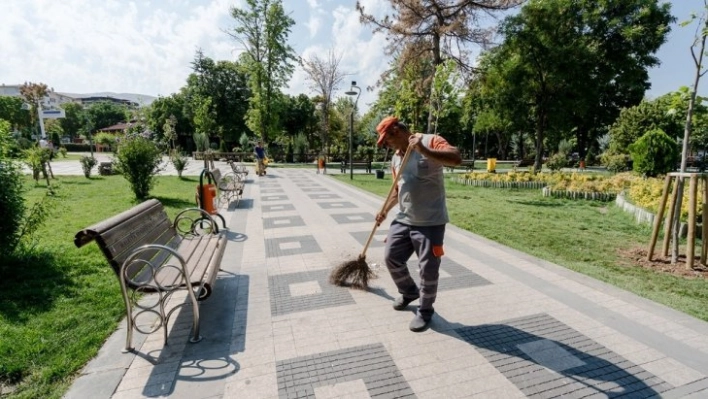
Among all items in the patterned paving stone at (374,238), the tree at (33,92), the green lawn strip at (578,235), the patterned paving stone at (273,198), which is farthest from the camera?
the tree at (33,92)

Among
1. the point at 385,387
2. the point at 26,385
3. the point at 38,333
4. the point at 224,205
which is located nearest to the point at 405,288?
the point at 385,387

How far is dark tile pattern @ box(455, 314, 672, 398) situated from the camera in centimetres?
248

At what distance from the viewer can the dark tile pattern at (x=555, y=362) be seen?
8.14 feet

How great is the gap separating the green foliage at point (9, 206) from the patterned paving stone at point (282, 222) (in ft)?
12.0

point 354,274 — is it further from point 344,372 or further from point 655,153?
point 655,153

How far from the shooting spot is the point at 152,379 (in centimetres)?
258

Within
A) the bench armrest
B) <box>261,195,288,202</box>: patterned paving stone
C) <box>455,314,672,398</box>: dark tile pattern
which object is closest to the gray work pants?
<box>455,314,672,398</box>: dark tile pattern

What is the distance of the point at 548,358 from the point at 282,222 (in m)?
5.75

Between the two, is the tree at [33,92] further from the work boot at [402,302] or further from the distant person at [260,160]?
the work boot at [402,302]

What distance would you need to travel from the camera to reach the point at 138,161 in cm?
921

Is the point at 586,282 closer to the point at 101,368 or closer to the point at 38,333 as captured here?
the point at 101,368

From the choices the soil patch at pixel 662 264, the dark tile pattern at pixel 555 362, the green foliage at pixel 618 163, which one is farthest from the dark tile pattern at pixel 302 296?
the green foliage at pixel 618 163

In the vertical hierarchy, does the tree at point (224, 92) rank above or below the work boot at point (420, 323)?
above

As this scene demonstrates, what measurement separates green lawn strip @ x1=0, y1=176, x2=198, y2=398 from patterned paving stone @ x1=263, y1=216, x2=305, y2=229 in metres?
2.95
